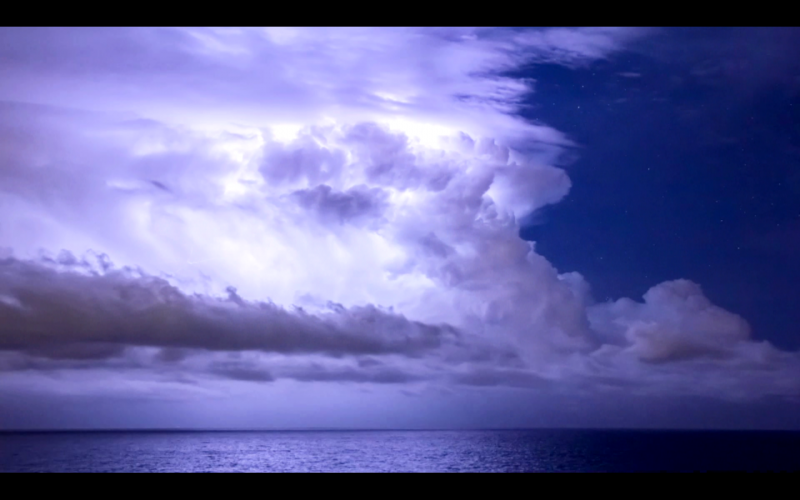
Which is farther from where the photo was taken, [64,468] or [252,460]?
[252,460]
